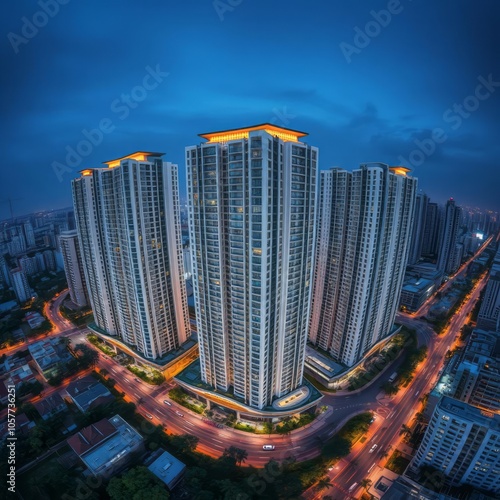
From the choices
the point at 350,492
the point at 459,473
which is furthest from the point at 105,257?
the point at 459,473

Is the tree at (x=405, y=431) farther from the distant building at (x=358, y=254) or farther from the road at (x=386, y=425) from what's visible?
the distant building at (x=358, y=254)

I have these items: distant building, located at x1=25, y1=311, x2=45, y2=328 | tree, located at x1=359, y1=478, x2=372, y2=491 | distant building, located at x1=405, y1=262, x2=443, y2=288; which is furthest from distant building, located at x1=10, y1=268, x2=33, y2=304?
distant building, located at x1=405, y1=262, x2=443, y2=288

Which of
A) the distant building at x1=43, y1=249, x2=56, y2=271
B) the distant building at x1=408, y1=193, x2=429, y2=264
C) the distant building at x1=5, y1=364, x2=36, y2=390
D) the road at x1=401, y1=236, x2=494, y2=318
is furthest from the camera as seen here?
the distant building at x1=408, y1=193, x2=429, y2=264

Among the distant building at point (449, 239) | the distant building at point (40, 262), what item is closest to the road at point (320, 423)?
the distant building at point (449, 239)

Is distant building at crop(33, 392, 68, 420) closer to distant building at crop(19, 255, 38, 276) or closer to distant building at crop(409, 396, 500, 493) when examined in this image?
distant building at crop(409, 396, 500, 493)

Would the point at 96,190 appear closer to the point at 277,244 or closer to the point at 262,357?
the point at 277,244

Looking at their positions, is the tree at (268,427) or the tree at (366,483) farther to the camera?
the tree at (268,427)
